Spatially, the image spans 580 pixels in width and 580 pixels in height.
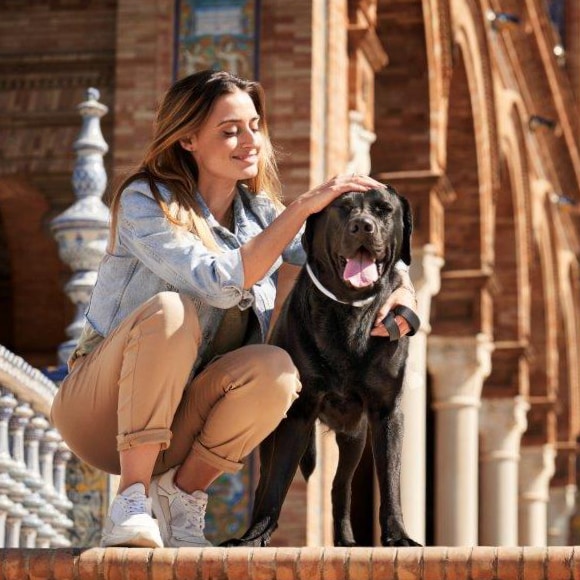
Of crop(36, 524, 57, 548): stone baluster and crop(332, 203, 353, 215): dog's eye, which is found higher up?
crop(332, 203, 353, 215): dog's eye

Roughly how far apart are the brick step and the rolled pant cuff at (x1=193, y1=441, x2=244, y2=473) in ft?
1.60

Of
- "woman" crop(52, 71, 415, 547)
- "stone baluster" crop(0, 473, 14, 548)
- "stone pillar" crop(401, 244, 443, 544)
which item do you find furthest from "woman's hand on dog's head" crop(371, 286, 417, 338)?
"stone pillar" crop(401, 244, 443, 544)

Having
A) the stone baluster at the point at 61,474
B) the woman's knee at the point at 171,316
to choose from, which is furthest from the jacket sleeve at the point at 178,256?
the stone baluster at the point at 61,474

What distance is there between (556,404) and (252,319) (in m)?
19.5

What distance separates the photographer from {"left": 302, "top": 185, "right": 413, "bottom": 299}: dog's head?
4562 mm

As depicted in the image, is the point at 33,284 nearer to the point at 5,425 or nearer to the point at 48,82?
the point at 48,82

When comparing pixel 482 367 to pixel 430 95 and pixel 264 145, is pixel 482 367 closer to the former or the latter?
pixel 430 95

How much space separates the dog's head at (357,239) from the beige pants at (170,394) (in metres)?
0.24

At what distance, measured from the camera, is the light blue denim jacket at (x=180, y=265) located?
4.67 m

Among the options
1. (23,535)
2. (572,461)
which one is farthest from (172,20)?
(572,461)

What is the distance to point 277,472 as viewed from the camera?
4645 millimetres

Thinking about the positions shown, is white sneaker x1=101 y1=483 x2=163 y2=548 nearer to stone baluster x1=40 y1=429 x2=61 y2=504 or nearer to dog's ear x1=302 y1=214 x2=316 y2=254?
dog's ear x1=302 y1=214 x2=316 y2=254

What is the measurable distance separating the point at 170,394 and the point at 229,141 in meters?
0.74

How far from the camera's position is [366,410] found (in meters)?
4.70
